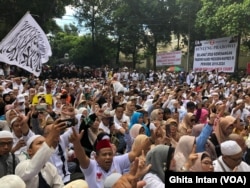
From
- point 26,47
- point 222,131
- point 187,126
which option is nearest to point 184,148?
point 222,131

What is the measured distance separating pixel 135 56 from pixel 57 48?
15775 millimetres

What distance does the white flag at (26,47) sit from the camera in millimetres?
9461

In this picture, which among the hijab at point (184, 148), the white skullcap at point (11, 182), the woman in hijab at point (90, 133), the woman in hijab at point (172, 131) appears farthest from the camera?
the woman in hijab at point (172, 131)

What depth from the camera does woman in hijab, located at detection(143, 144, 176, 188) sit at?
3.41 m

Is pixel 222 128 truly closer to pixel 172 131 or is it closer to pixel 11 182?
pixel 172 131

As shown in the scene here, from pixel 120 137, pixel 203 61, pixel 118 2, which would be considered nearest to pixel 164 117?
pixel 120 137

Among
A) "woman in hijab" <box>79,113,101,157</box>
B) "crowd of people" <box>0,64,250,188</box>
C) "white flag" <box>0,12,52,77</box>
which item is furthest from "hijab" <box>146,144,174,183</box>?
"white flag" <box>0,12,52,77</box>

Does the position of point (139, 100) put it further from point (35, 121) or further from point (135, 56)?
point (135, 56)

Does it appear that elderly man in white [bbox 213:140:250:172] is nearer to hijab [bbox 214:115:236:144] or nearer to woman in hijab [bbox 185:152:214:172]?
woman in hijab [bbox 185:152:214:172]

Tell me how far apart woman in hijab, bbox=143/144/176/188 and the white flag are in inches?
256

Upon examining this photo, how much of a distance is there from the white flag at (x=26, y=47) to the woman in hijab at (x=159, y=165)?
6.50m

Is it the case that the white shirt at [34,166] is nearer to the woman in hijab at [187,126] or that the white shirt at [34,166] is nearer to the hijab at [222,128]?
the hijab at [222,128]

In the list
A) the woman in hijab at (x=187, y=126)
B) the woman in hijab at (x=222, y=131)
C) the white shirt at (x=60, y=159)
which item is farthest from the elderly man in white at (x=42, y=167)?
the woman in hijab at (x=187, y=126)

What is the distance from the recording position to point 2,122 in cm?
558
